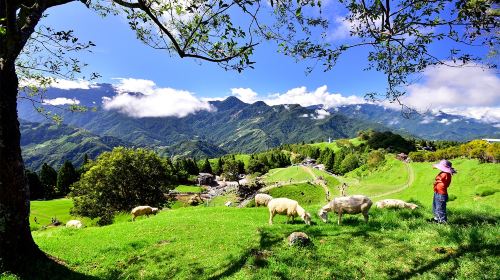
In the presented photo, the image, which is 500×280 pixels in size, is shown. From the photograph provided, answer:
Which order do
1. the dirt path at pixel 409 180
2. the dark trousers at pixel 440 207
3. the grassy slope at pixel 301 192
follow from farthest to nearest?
the grassy slope at pixel 301 192
the dirt path at pixel 409 180
the dark trousers at pixel 440 207

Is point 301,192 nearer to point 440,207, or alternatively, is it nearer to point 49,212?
point 49,212

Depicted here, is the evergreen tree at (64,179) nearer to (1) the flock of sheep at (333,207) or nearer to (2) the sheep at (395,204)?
(1) the flock of sheep at (333,207)

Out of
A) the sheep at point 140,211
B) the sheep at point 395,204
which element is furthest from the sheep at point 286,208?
the sheep at point 140,211

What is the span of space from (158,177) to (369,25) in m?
59.2

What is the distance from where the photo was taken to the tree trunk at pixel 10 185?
11758 millimetres

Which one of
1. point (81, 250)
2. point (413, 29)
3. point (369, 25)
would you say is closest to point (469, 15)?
point (413, 29)

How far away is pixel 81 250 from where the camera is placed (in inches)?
669

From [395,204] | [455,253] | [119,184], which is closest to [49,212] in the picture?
[119,184]

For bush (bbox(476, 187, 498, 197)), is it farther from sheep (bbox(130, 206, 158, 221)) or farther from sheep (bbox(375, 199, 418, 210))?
sheep (bbox(130, 206, 158, 221))

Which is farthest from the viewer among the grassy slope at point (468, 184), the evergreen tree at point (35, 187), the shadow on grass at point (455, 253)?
the evergreen tree at point (35, 187)

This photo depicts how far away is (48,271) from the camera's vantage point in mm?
12469

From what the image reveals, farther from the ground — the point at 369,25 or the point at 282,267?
the point at 369,25

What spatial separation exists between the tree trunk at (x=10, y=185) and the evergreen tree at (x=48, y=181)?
148935 millimetres

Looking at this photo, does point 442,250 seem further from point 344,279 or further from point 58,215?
point 58,215
